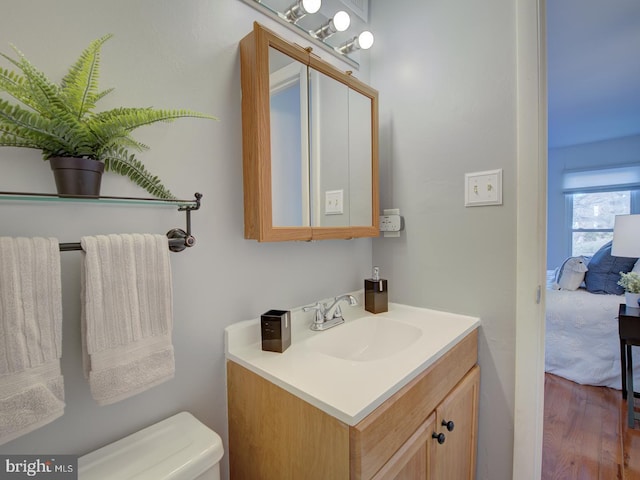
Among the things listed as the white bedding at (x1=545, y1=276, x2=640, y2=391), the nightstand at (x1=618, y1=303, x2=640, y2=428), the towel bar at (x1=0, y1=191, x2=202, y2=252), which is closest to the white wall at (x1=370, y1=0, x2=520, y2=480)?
the towel bar at (x1=0, y1=191, x2=202, y2=252)

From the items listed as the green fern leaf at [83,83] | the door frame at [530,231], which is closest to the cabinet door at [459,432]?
the door frame at [530,231]

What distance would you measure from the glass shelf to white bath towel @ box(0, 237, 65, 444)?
86mm

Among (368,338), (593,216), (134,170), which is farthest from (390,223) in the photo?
(593,216)

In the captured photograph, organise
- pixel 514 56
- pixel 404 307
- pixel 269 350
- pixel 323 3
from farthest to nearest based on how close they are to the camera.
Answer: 1. pixel 404 307
2. pixel 323 3
3. pixel 514 56
4. pixel 269 350

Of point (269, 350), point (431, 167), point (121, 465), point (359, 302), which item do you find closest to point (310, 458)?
point (269, 350)

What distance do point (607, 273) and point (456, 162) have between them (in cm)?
248

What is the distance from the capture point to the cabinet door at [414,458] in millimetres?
694

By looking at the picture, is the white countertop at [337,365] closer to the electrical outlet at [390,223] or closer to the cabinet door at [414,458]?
the cabinet door at [414,458]

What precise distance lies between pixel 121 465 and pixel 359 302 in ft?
3.30

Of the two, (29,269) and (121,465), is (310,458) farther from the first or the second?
(29,269)

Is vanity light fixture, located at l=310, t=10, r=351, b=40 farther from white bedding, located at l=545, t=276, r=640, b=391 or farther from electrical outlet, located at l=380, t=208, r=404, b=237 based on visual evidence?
white bedding, located at l=545, t=276, r=640, b=391

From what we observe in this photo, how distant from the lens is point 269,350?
915mm

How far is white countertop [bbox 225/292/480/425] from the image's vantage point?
→ 0.65m

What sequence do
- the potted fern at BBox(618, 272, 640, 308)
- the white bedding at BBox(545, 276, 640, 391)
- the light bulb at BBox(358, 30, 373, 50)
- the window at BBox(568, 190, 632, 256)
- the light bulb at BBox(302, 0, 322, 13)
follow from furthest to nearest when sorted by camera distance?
1. the window at BBox(568, 190, 632, 256)
2. the white bedding at BBox(545, 276, 640, 391)
3. the potted fern at BBox(618, 272, 640, 308)
4. the light bulb at BBox(358, 30, 373, 50)
5. the light bulb at BBox(302, 0, 322, 13)
